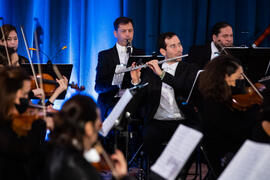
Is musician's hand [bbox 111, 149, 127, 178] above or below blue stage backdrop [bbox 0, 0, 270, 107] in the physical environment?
below

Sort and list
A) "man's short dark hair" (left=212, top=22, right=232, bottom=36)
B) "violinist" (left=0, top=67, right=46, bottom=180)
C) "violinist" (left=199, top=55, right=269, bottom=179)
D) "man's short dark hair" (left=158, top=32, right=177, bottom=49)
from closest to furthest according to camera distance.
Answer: "violinist" (left=0, top=67, right=46, bottom=180) < "violinist" (left=199, top=55, right=269, bottom=179) < "man's short dark hair" (left=158, top=32, right=177, bottom=49) < "man's short dark hair" (left=212, top=22, right=232, bottom=36)

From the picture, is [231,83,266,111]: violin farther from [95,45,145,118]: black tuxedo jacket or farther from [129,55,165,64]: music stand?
[95,45,145,118]: black tuxedo jacket

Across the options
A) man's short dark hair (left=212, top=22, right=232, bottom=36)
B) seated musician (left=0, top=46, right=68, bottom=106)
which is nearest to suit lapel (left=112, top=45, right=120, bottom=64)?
seated musician (left=0, top=46, right=68, bottom=106)

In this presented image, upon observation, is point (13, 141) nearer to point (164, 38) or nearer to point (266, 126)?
point (266, 126)

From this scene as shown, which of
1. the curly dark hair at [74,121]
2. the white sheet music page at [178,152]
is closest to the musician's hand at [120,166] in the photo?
the curly dark hair at [74,121]

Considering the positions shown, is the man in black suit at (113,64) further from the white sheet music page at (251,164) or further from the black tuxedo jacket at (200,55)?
the white sheet music page at (251,164)

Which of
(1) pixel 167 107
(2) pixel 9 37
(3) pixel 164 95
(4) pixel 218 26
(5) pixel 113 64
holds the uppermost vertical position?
(4) pixel 218 26

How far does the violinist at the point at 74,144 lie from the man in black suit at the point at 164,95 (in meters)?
1.54

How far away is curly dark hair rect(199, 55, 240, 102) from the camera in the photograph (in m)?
2.83

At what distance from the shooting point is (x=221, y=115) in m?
2.77

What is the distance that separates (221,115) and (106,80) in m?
1.54

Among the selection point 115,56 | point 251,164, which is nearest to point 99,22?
point 115,56

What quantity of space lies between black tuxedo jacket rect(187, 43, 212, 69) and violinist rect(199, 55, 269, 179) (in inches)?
46.6

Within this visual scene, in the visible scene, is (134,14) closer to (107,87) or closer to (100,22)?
(100,22)
